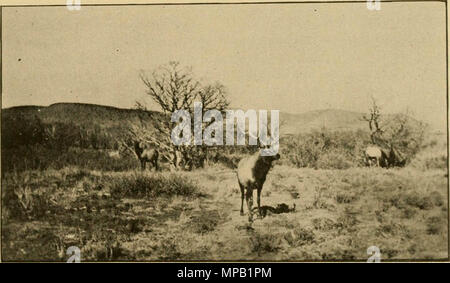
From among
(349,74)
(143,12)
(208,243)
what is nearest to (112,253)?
(208,243)

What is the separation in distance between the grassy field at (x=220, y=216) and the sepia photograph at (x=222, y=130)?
0.01 m

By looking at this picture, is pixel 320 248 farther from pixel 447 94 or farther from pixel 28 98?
pixel 28 98

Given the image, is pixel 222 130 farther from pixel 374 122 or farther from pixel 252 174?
pixel 374 122

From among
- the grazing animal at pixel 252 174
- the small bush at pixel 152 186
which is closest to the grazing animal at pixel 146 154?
the small bush at pixel 152 186

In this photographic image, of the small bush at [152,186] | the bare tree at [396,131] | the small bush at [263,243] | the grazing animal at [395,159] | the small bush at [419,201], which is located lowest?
the small bush at [263,243]

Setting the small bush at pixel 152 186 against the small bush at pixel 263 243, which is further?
the small bush at pixel 152 186

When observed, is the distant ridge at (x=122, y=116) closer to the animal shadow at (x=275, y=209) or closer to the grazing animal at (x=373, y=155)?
the grazing animal at (x=373, y=155)

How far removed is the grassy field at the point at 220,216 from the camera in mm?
4023

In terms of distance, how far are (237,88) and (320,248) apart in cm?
170

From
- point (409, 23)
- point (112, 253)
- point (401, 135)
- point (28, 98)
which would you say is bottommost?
point (112, 253)

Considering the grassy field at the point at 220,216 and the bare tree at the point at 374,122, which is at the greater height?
the bare tree at the point at 374,122

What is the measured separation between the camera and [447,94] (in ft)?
13.3

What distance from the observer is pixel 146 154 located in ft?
13.7

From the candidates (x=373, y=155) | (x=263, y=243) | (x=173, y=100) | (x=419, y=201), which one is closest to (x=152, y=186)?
(x=173, y=100)
